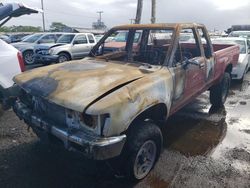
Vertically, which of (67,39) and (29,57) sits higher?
(67,39)

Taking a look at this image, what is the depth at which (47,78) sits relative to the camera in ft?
11.2

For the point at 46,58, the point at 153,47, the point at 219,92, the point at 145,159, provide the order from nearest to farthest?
the point at 145,159
the point at 153,47
the point at 219,92
the point at 46,58

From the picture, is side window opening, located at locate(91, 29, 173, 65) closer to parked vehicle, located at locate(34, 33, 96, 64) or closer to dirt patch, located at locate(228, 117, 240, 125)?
dirt patch, located at locate(228, 117, 240, 125)

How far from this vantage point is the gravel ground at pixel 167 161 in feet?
11.1

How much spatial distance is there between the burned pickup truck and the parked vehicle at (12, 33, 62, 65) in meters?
9.80

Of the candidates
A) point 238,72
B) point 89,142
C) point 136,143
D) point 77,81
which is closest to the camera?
point 89,142

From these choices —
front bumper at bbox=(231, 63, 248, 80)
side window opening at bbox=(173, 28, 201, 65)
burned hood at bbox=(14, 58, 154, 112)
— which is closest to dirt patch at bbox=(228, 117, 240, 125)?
side window opening at bbox=(173, 28, 201, 65)

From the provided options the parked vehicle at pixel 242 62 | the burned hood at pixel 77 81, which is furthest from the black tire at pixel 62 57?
the burned hood at pixel 77 81

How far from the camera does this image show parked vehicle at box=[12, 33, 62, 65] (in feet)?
43.8

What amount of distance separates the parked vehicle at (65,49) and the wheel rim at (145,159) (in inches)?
382

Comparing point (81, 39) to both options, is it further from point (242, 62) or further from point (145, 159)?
point (145, 159)

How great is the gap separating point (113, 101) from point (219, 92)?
13.0ft

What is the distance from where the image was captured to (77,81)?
322 centimetres

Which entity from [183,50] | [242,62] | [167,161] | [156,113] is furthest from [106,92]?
[242,62]
